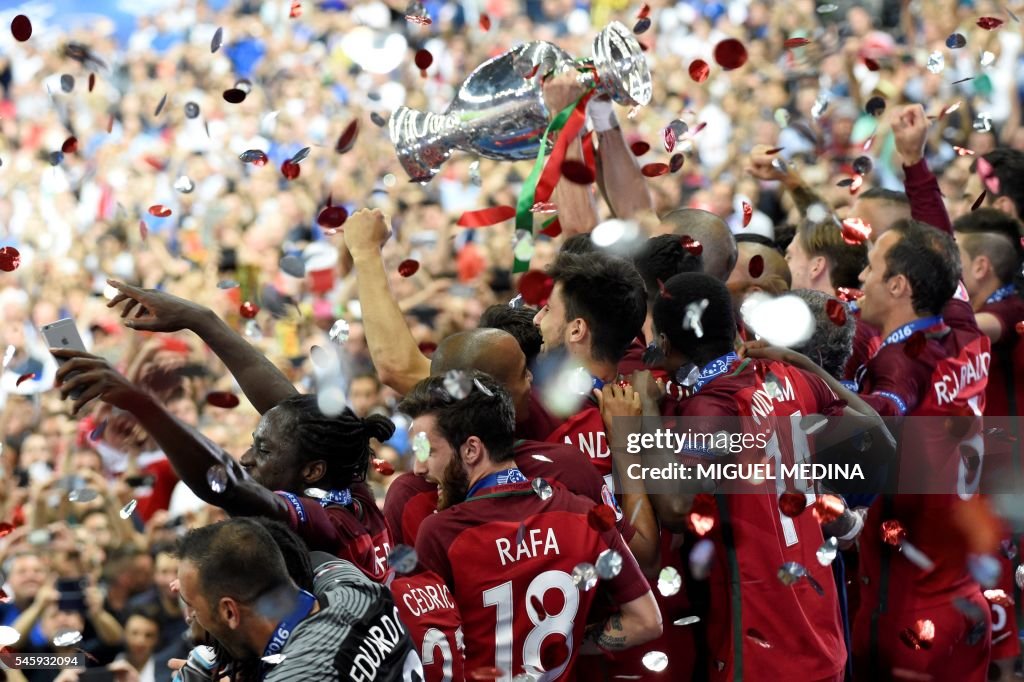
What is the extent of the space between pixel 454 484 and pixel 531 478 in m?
0.20

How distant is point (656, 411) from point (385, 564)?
2.73 feet

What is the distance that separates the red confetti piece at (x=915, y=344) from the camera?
4.31 metres

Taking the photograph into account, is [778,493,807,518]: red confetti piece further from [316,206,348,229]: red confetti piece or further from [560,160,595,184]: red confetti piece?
[316,206,348,229]: red confetti piece

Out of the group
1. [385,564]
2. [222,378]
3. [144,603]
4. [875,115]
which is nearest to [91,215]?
[222,378]

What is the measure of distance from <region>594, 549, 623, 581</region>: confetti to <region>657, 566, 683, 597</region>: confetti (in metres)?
0.41

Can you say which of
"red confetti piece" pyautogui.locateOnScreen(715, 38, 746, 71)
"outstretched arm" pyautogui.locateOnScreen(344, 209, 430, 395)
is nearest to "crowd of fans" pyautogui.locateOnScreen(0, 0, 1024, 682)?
"outstretched arm" pyautogui.locateOnScreen(344, 209, 430, 395)

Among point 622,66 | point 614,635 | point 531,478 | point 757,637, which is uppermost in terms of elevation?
point 622,66

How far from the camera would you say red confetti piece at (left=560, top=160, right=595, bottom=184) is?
4535 millimetres

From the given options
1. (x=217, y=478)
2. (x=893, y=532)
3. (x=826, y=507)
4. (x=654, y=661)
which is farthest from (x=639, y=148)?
(x=217, y=478)

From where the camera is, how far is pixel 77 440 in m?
5.75

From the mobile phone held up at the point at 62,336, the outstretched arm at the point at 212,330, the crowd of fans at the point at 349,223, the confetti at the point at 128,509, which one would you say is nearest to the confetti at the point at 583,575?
the crowd of fans at the point at 349,223

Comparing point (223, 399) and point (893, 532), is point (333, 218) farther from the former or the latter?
point (893, 532)

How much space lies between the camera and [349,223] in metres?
4.29

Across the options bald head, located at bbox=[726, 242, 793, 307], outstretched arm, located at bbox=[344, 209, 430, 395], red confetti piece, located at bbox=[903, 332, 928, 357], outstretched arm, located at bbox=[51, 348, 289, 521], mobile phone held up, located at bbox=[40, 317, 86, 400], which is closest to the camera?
outstretched arm, located at bbox=[51, 348, 289, 521]
